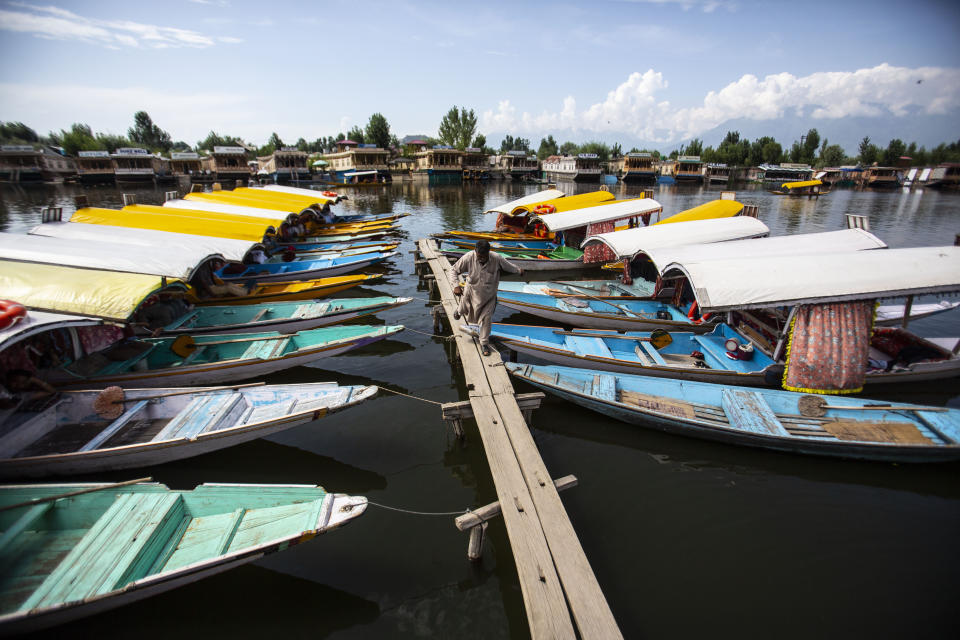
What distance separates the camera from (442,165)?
63.6 metres

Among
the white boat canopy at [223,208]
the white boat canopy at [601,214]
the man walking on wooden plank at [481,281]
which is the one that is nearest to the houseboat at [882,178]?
the white boat canopy at [601,214]

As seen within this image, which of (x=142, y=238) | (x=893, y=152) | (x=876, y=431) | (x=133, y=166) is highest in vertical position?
(x=893, y=152)

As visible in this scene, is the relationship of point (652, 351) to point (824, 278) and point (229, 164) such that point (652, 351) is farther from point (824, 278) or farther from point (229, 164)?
point (229, 164)

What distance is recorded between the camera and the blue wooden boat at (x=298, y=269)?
41.8 ft

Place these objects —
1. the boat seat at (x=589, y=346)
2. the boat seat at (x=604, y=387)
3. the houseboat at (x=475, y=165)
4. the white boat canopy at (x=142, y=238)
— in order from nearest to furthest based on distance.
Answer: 1. the boat seat at (x=604, y=387)
2. the boat seat at (x=589, y=346)
3. the white boat canopy at (x=142, y=238)
4. the houseboat at (x=475, y=165)

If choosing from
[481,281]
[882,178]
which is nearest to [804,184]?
[882,178]

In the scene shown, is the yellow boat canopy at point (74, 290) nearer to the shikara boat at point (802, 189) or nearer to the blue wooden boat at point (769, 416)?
the blue wooden boat at point (769, 416)

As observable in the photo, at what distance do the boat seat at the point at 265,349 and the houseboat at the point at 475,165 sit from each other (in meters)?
59.5

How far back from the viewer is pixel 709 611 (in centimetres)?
439

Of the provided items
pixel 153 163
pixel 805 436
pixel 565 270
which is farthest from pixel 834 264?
pixel 153 163

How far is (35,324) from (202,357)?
291cm

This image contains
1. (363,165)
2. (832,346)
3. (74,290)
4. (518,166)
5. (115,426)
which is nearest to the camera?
(115,426)

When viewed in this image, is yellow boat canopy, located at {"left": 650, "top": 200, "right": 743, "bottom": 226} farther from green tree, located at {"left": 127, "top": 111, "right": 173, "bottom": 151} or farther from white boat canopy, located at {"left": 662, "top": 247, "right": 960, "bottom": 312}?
green tree, located at {"left": 127, "top": 111, "right": 173, "bottom": 151}

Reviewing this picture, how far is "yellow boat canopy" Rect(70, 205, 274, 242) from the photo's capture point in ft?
38.2
